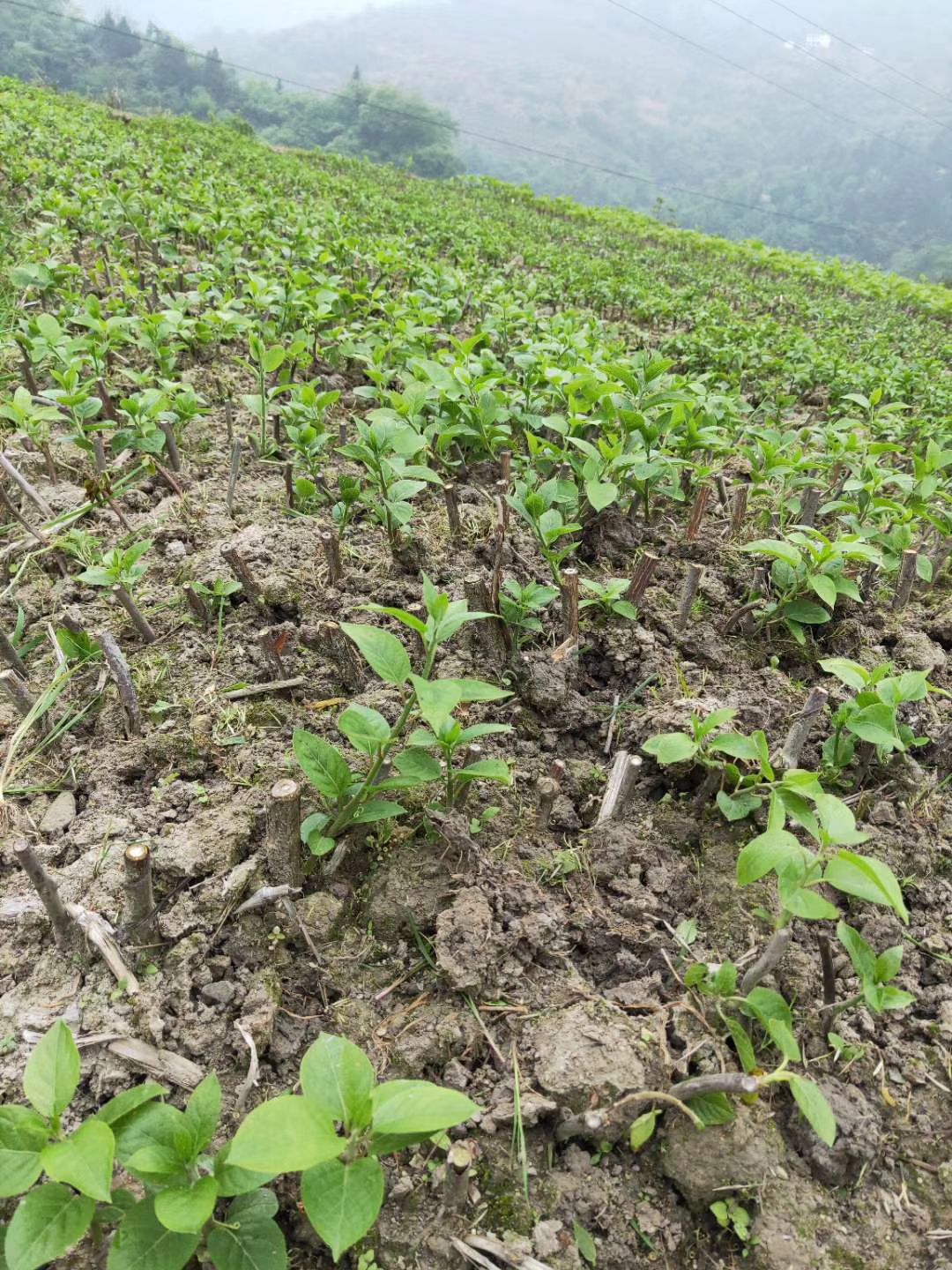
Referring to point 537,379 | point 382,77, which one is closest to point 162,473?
point 537,379

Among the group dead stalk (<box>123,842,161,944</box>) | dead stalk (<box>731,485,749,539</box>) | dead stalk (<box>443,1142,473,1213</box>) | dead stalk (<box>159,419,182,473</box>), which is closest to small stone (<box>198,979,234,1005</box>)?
dead stalk (<box>123,842,161,944</box>)

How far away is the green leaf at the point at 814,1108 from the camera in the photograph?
1.20 m

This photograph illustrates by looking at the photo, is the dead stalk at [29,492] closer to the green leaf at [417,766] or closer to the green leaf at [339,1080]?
the green leaf at [417,766]

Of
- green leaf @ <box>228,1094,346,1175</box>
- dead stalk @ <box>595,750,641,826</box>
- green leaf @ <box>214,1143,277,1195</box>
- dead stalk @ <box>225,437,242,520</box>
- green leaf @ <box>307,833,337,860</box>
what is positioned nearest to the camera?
green leaf @ <box>228,1094,346,1175</box>

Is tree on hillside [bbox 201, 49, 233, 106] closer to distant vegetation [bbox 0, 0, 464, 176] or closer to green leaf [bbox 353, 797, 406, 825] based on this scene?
distant vegetation [bbox 0, 0, 464, 176]

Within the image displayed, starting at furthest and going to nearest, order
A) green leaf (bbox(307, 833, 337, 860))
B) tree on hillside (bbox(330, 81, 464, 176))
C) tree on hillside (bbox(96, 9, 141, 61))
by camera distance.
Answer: tree on hillside (bbox(96, 9, 141, 61))
tree on hillside (bbox(330, 81, 464, 176))
green leaf (bbox(307, 833, 337, 860))

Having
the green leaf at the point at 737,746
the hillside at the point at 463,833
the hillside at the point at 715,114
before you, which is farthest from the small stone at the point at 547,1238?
the hillside at the point at 715,114

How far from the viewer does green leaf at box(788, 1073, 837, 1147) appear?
120cm

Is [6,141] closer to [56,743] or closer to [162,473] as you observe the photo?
[162,473]

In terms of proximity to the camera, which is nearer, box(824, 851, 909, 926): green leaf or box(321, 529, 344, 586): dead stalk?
box(824, 851, 909, 926): green leaf

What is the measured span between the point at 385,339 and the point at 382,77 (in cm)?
19637

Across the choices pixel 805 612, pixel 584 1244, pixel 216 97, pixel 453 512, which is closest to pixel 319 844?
pixel 584 1244

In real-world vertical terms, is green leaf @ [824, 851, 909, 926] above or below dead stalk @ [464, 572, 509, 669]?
above

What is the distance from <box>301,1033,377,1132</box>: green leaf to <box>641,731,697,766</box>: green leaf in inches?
37.5
